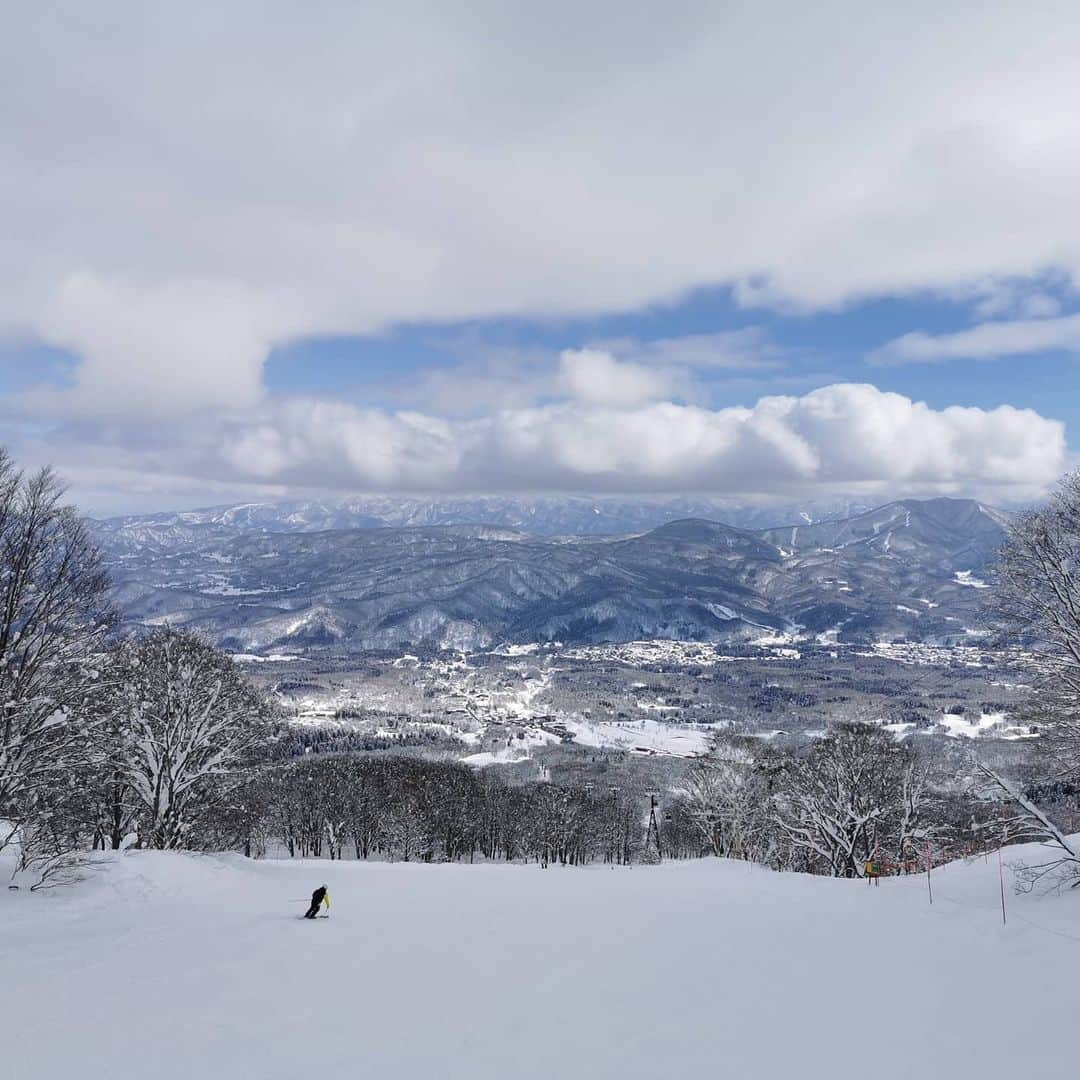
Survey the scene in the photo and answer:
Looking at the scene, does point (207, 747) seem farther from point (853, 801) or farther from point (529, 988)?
point (853, 801)

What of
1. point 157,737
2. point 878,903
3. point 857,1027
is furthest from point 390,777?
point 857,1027

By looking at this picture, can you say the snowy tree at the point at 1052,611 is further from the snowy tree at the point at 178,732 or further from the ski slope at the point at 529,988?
the snowy tree at the point at 178,732

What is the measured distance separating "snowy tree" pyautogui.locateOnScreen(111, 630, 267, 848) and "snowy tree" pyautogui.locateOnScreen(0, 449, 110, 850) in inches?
358

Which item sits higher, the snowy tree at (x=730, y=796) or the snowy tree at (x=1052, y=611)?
the snowy tree at (x=1052, y=611)

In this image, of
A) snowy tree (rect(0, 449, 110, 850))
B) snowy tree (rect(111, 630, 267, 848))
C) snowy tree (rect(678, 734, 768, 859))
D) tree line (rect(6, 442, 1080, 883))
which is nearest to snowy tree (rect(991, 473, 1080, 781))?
tree line (rect(6, 442, 1080, 883))

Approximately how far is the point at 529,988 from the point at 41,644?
54.7 ft

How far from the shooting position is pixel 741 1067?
896cm

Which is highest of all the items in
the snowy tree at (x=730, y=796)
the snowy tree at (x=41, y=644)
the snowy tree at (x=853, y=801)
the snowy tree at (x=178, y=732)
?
the snowy tree at (x=41, y=644)

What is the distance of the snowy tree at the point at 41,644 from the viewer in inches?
702

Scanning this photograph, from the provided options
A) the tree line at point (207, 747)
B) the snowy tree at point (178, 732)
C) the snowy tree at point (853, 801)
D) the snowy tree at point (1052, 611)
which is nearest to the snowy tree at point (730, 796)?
the tree line at point (207, 747)

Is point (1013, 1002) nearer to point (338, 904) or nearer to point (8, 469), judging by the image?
point (338, 904)

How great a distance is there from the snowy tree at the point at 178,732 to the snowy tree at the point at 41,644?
909 centimetres

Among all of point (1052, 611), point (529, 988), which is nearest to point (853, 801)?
point (1052, 611)

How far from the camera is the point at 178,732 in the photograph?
29.9 meters
